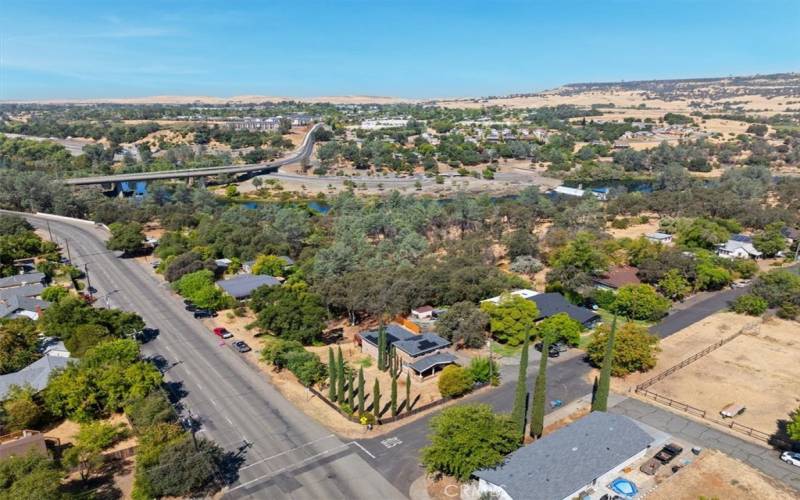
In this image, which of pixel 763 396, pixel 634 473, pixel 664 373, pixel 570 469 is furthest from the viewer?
pixel 664 373

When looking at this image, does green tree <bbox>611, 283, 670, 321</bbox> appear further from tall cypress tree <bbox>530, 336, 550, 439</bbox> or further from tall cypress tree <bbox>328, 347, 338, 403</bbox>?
tall cypress tree <bbox>328, 347, 338, 403</bbox>

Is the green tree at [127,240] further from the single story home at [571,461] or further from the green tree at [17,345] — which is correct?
the single story home at [571,461]

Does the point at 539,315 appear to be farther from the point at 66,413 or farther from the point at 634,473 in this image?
the point at 66,413

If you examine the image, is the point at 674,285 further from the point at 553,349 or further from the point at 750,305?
the point at 553,349

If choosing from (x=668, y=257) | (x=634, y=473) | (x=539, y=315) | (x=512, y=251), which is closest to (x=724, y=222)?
(x=668, y=257)

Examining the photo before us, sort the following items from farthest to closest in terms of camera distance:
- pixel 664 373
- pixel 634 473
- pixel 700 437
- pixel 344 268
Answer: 1. pixel 344 268
2. pixel 664 373
3. pixel 700 437
4. pixel 634 473

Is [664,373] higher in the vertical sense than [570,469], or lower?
lower

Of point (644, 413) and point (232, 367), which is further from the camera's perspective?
point (232, 367)

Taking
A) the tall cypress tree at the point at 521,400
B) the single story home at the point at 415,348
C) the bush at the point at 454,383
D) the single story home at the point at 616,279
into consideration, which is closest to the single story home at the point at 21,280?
the single story home at the point at 415,348
